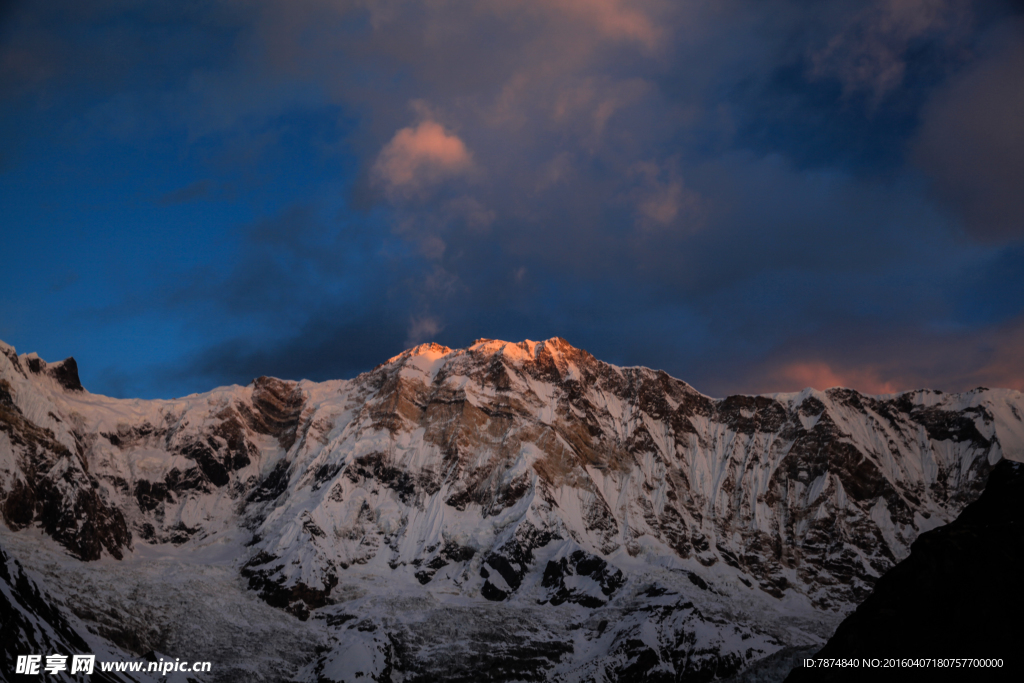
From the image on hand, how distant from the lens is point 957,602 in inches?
2921

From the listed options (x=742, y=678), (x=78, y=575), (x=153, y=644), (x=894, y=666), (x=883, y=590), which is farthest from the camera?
(x=78, y=575)

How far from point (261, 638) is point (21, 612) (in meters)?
108

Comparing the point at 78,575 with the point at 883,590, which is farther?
the point at 78,575

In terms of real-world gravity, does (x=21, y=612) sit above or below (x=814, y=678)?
above

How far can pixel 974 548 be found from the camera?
75.6m

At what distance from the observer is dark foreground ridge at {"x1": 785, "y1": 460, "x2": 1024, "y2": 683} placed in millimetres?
69625

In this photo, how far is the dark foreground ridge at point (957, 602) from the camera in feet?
228

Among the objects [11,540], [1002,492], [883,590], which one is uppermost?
[11,540]

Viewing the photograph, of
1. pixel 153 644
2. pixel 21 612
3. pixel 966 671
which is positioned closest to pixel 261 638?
pixel 153 644

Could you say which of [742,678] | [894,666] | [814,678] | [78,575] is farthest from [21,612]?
[742,678]

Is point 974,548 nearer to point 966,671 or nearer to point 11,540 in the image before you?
point 966,671

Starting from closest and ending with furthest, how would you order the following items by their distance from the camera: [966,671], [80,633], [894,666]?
1. [966,671]
2. [894,666]
3. [80,633]

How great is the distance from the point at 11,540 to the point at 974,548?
205 m

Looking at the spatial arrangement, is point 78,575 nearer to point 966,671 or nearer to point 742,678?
point 742,678
